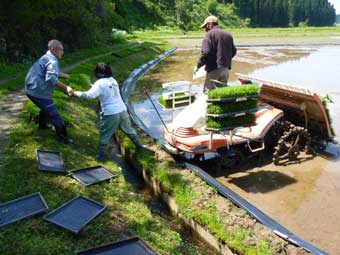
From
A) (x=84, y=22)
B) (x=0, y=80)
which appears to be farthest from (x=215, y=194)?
(x=84, y=22)

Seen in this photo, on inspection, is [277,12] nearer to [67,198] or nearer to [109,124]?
[109,124]

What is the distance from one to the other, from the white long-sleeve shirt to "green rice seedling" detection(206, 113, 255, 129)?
1.57 metres

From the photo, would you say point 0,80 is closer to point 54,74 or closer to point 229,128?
point 54,74

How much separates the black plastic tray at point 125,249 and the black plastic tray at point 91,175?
1.79 m

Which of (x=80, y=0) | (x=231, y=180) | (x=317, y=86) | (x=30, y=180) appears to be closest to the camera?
(x=30, y=180)

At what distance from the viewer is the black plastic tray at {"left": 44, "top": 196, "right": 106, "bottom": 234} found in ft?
16.1

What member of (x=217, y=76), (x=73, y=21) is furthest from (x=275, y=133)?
(x=73, y=21)

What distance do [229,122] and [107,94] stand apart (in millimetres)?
2099

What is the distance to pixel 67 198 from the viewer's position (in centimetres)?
572

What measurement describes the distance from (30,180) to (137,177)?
2.27m

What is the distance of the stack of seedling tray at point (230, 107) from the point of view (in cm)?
676

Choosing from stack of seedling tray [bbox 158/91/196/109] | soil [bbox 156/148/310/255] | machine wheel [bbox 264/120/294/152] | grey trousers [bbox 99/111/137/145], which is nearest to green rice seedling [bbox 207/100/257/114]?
soil [bbox 156/148/310/255]

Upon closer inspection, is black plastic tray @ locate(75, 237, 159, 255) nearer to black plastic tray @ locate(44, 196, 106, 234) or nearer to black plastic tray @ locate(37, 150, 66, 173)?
black plastic tray @ locate(44, 196, 106, 234)

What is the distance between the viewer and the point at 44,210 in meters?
5.19
